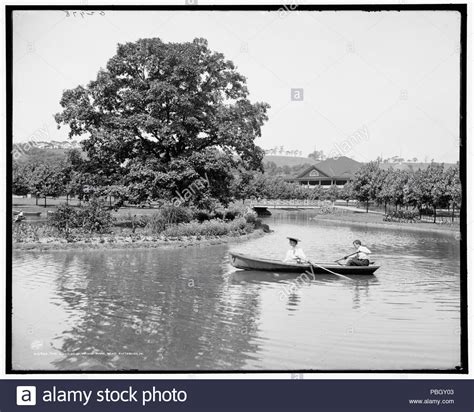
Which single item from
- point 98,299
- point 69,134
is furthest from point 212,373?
point 69,134

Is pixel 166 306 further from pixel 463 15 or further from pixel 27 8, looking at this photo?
pixel 463 15

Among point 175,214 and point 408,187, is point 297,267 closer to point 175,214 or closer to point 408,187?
point 175,214

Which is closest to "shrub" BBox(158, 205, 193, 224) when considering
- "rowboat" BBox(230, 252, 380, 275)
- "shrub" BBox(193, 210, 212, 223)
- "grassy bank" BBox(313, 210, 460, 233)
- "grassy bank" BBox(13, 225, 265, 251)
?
"shrub" BBox(193, 210, 212, 223)

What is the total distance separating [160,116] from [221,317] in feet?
33.8

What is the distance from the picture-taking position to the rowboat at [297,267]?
33.3ft

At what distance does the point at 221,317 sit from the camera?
7.14 meters

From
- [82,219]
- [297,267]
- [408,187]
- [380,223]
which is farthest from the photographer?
[408,187]

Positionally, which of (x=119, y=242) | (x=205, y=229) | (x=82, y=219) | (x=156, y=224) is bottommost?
(x=119, y=242)

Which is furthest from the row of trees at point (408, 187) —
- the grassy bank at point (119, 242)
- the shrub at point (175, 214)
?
the shrub at point (175, 214)

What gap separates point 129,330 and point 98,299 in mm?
1769

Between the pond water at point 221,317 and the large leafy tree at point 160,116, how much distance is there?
5.22 metres

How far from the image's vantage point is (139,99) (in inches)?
621

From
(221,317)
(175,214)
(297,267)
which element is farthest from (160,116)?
(221,317)

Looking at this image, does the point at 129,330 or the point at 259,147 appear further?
the point at 259,147
